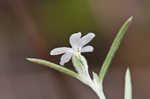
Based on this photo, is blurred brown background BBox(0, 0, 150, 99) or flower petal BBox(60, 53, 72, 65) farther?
blurred brown background BBox(0, 0, 150, 99)

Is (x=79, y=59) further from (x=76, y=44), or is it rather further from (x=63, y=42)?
(x=63, y=42)

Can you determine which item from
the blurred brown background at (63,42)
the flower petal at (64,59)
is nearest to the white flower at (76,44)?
the flower petal at (64,59)

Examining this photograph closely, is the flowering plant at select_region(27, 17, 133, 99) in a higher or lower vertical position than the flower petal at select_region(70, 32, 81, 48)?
Result: lower

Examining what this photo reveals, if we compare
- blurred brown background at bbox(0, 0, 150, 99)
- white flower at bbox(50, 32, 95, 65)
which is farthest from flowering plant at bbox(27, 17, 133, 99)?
blurred brown background at bbox(0, 0, 150, 99)

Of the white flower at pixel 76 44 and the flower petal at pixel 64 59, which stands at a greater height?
the white flower at pixel 76 44

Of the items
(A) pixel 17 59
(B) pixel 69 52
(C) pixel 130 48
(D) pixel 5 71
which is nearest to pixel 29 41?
(A) pixel 17 59

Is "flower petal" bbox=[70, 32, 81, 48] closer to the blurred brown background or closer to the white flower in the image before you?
the white flower

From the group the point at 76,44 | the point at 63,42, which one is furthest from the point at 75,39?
the point at 63,42

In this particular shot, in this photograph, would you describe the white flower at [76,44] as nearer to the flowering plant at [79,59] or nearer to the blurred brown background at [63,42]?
the flowering plant at [79,59]

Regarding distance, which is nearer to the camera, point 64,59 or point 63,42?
point 64,59
